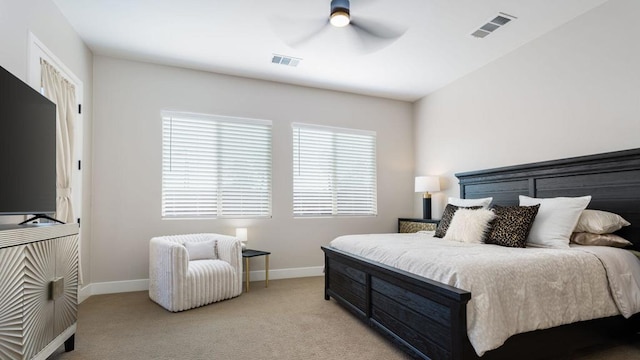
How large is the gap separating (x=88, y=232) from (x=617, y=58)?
5.66 metres

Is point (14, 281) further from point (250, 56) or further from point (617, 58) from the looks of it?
point (617, 58)

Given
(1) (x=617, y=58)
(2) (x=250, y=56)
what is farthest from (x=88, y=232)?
(1) (x=617, y=58)

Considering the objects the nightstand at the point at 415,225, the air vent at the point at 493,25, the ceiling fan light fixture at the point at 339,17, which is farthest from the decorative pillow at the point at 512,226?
the ceiling fan light fixture at the point at 339,17

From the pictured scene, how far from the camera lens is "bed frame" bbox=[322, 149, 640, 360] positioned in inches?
80.8

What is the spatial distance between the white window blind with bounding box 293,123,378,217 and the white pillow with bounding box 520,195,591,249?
2796mm

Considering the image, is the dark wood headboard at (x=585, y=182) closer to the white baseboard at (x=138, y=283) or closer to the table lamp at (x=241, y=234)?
the white baseboard at (x=138, y=283)

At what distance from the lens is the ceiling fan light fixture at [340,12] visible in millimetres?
2803

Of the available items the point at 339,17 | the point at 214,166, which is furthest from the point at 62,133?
the point at 339,17

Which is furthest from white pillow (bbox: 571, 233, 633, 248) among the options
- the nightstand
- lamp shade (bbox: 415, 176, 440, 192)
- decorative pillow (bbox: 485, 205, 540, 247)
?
lamp shade (bbox: 415, 176, 440, 192)

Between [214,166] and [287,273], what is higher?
[214,166]

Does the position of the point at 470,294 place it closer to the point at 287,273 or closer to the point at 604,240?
the point at 604,240

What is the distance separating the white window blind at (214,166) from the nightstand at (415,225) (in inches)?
84.7

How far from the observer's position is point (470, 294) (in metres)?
1.92

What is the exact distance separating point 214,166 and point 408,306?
3.29 metres
